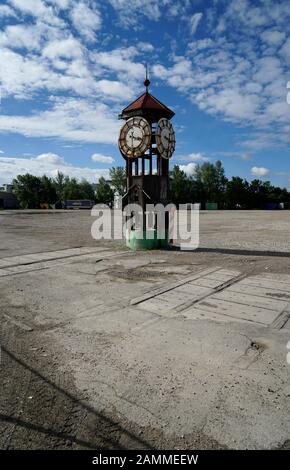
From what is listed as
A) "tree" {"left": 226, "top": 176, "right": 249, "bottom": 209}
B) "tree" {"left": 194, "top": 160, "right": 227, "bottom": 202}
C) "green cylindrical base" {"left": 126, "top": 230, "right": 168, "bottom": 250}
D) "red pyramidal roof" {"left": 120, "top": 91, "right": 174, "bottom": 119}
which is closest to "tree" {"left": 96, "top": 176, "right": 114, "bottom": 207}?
"tree" {"left": 194, "top": 160, "right": 227, "bottom": 202}

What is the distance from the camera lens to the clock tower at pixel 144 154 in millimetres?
14078

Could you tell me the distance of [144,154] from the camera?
14.2 metres

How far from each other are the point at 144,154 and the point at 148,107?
2.03 metres

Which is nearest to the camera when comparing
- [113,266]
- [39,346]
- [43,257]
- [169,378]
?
[169,378]

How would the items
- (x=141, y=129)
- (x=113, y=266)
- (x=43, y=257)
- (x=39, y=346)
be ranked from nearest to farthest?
(x=39, y=346), (x=113, y=266), (x=43, y=257), (x=141, y=129)

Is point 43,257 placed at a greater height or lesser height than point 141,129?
lesser

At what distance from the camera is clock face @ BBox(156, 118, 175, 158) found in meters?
14.1

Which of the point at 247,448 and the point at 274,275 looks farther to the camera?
the point at 274,275

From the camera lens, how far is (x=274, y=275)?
9227 mm

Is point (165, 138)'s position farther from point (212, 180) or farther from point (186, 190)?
point (212, 180)

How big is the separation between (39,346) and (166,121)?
1207 cm

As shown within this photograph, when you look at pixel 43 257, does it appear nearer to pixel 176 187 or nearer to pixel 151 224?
pixel 151 224

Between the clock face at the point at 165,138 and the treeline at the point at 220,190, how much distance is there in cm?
6903
